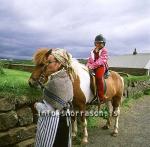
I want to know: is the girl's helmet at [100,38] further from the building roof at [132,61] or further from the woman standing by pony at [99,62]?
the building roof at [132,61]

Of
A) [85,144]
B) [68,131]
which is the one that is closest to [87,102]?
[85,144]

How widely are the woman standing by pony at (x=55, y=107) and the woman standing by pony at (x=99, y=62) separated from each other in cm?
352

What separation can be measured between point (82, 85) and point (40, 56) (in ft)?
7.50

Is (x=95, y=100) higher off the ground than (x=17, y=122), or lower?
higher

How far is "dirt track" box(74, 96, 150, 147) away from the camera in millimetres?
7504

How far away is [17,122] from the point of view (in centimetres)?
594

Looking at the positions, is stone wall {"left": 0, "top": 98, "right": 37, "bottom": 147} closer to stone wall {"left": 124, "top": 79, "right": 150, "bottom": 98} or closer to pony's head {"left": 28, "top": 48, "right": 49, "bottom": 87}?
pony's head {"left": 28, "top": 48, "right": 49, "bottom": 87}

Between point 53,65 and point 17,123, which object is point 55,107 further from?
point 17,123

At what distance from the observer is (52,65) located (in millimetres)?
3816

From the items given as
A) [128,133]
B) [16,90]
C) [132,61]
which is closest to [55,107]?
[16,90]

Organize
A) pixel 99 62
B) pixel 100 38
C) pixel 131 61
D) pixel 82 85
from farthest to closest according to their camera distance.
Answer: pixel 131 61
pixel 100 38
pixel 99 62
pixel 82 85

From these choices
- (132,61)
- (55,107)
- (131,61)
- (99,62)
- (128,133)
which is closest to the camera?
(55,107)

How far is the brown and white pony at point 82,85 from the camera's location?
5.05m

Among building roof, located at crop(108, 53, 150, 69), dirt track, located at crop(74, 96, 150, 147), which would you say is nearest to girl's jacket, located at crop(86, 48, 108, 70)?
dirt track, located at crop(74, 96, 150, 147)
